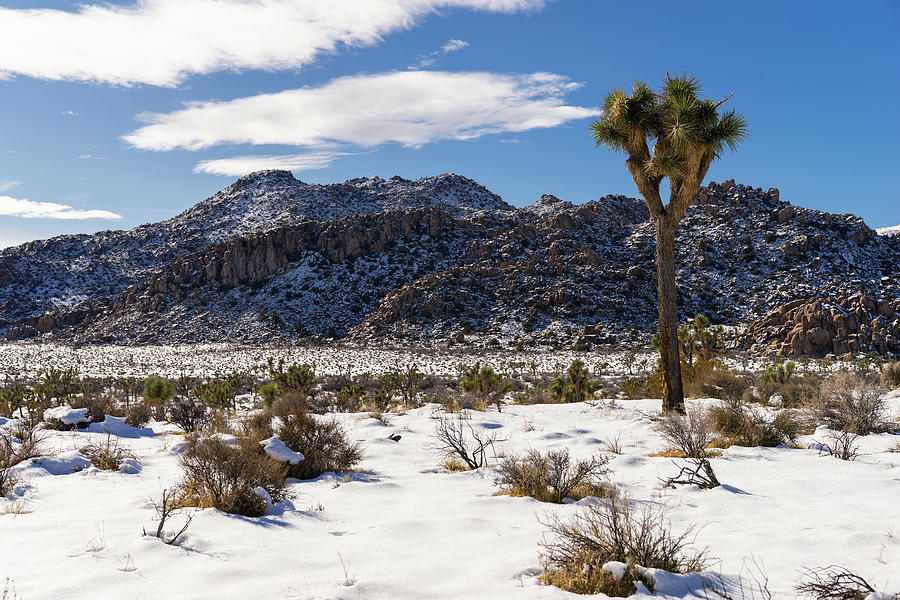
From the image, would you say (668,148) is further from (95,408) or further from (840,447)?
(95,408)

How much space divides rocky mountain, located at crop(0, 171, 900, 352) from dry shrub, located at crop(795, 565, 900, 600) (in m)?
39.8

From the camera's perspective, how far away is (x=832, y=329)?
3750cm

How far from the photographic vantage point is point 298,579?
13.0 feet

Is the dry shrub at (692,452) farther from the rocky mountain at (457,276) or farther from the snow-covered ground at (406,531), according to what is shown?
the rocky mountain at (457,276)

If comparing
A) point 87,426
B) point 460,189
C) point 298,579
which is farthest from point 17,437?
point 460,189

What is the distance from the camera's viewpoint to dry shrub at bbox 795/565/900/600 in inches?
129

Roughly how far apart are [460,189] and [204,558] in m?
118

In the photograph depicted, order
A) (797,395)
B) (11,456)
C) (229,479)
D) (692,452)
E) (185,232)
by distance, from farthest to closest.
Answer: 1. (185,232)
2. (797,395)
3. (11,456)
4. (692,452)
5. (229,479)

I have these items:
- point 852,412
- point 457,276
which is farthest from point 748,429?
point 457,276

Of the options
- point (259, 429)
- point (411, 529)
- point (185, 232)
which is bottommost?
point (411, 529)

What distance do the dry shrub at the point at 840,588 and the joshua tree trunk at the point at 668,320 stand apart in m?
9.63

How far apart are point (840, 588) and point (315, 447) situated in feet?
21.9

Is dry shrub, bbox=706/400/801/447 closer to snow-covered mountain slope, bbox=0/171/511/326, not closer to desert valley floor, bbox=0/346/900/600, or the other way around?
desert valley floor, bbox=0/346/900/600

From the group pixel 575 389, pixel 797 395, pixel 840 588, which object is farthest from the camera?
pixel 575 389
